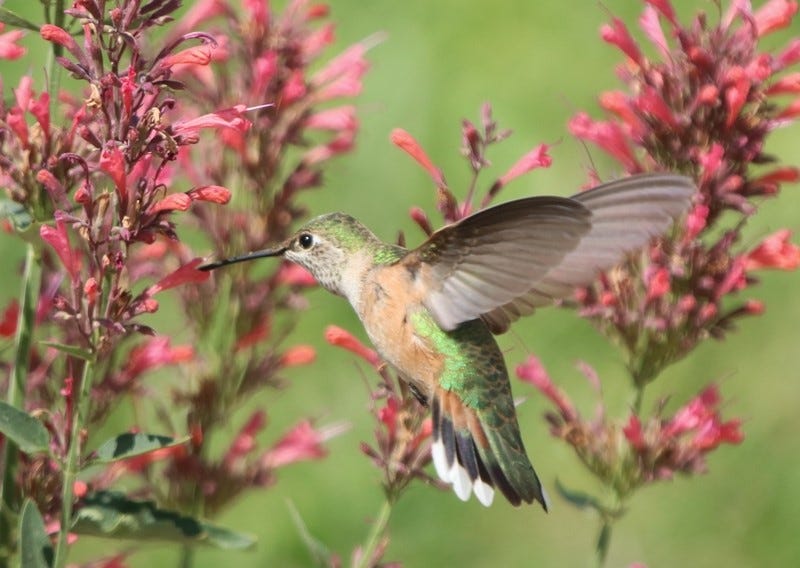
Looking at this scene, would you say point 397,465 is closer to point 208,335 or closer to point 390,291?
point 390,291

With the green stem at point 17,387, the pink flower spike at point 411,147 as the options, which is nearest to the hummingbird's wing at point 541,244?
the pink flower spike at point 411,147

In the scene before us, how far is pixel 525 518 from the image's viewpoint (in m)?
5.63

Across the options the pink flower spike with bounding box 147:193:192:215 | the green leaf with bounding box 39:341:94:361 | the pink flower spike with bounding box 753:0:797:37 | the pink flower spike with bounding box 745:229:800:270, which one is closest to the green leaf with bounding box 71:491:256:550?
the green leaf with bounding box 39:341:94:361

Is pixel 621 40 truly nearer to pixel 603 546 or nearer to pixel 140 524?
pixel 603 546

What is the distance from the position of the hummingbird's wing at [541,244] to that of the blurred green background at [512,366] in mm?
1894

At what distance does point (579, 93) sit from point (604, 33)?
399 centimetres

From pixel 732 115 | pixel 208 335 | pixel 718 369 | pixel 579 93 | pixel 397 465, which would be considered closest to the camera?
pixel 397 465

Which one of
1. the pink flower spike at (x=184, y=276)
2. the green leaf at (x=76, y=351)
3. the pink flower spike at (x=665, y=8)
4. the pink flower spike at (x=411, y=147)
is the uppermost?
the pink flower spike at (x=665, y=8)

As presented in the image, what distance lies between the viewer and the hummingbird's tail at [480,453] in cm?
270

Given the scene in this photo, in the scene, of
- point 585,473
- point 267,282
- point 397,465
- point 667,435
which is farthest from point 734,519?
point 397,465

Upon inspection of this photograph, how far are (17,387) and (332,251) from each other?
763 millimetres

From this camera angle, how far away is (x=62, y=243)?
2.32m

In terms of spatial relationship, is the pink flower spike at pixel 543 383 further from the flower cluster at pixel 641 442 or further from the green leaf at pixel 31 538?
the green leaf at pixel 31 538

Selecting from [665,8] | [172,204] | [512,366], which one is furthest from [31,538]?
[512,366]
